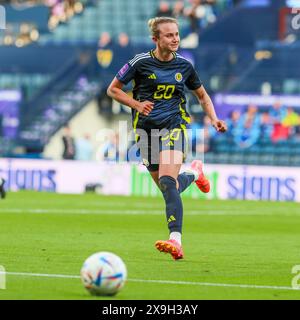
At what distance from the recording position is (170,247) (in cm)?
1003

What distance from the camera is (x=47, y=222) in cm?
1634

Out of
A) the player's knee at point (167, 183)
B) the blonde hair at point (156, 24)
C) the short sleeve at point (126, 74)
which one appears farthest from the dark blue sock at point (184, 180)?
the blonde hair at point (156, 24)

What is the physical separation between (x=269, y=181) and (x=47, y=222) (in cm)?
1128

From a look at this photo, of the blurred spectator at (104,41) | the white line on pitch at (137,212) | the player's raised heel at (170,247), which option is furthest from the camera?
the blurred spectator at (104,41)

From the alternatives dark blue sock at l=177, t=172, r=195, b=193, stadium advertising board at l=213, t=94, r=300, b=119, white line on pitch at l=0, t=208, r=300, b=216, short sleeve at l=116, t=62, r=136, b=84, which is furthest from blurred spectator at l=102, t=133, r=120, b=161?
short sleeve at l=116, t=62, r=136, b=84

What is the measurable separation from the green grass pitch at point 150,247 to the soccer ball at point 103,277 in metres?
0.12

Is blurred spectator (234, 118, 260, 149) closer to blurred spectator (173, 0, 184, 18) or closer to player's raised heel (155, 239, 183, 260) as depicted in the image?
blurred spectator (173, 0, 184, 18)

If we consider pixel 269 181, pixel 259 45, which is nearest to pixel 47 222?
pixel 269 181

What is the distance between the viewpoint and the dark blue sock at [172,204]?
1039 cm

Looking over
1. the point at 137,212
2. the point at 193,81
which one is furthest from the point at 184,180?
the point at 137,212

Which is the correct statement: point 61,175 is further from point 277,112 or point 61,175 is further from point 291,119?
point 291,119

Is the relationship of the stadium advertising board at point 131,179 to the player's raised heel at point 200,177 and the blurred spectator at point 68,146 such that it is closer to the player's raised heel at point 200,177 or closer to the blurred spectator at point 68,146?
the blurred spectator at point 68,146

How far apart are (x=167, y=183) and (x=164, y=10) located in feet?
82.2
